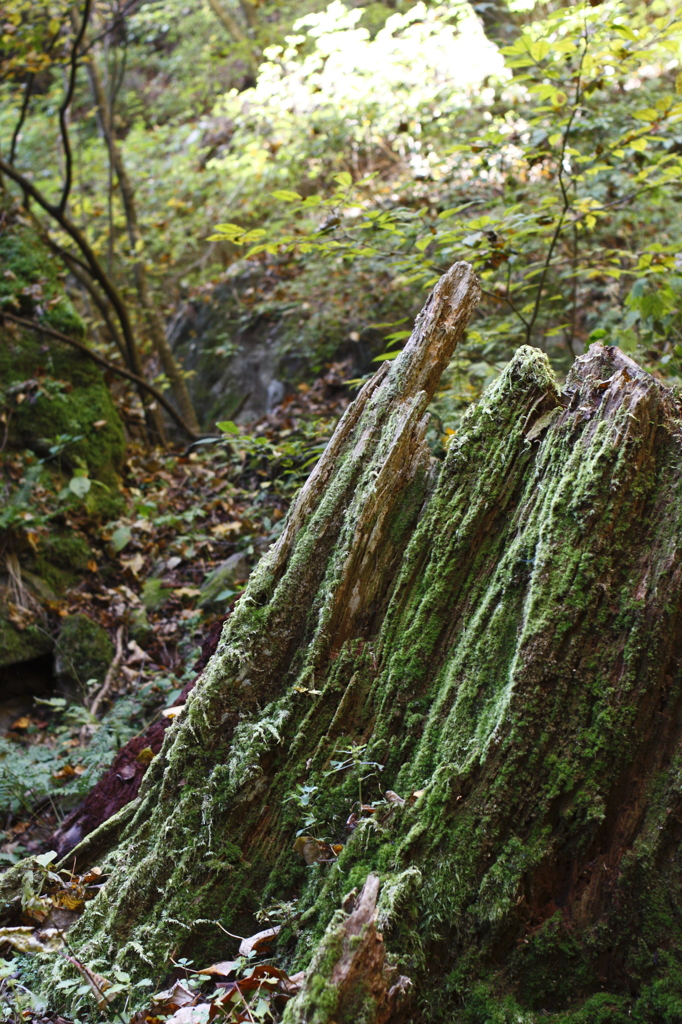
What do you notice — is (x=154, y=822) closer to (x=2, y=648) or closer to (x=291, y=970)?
(x=291, y=970)

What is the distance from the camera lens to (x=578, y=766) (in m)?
1.93

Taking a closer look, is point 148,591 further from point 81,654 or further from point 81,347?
point 81,347

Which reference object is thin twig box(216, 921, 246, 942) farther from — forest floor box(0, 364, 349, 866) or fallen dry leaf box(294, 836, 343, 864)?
forest floor box(0, 364, 349, 866)

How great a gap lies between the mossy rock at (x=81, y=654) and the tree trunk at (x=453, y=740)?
8.23 ft

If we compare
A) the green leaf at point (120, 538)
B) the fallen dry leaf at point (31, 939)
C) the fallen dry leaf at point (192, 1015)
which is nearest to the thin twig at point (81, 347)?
the green leaf at point (120, 538)

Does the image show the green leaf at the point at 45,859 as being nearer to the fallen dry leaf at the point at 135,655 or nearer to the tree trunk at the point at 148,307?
the fallen dry leaf at the point at 135,655

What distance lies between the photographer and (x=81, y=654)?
5160mm

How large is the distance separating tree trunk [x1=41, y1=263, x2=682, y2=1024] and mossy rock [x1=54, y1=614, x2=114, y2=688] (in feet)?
8.23

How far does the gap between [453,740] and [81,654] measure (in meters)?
3.90

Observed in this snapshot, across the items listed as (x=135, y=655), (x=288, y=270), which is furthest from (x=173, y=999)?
(x=288, y=270)

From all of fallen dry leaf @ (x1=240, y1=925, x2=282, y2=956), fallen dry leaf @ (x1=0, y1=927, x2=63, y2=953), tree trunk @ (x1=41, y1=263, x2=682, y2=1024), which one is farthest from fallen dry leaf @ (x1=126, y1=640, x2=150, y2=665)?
fallen dry leaf @ (x1=240, y1=925, x2=282, y2=956)

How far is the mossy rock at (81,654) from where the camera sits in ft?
16.8

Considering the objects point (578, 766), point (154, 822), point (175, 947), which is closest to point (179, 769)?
point (154, 822)

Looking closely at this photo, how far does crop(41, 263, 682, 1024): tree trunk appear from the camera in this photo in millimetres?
1867
